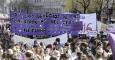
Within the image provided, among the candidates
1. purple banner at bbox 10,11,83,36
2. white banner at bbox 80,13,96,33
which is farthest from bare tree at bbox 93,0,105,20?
purple banner at bbox 10,11,83,36

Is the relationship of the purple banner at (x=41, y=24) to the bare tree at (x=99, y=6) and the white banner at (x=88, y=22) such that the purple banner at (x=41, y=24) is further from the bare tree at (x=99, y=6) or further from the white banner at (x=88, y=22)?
the bare tree at (x=99, y=6)

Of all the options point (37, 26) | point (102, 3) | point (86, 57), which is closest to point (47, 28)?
point (37, 26)

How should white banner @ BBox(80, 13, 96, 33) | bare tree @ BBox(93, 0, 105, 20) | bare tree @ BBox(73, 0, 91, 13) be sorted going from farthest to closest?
bare tree @ BBox(73, 0, 91, 13)
bare tree @ BBox(93, 0, 105, 20)
white banner @ BBox(80, 13, 96, 33)

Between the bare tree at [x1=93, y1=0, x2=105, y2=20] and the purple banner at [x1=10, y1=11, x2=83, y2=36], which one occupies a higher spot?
the purple banner at [x1=10, y1=11, x2=83, y2=36]

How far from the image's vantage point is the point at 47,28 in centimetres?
2067

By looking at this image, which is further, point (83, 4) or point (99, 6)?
point (83, 4)

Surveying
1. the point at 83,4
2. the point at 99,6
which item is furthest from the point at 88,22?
the point at 83,4

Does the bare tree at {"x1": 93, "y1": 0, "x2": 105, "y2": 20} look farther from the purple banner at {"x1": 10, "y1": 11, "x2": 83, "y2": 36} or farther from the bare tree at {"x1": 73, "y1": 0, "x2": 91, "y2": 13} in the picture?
the purple banner at {"x1": 10, "y1": 11, "x2": 83, "y2": 36}

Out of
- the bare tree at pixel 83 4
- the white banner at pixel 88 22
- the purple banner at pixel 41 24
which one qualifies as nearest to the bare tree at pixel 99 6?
the bare tree at pixel 83 4

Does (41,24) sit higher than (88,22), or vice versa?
(41,24)

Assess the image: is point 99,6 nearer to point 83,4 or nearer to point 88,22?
point 83,4

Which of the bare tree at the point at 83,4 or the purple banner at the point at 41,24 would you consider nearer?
the purple banner at the point at 41,24

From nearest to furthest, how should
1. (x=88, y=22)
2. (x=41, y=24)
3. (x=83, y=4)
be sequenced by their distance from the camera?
(x=41, y=24) → (x=88, y=22) → (x=83, y=4)

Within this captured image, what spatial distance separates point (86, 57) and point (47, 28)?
9.25 m
